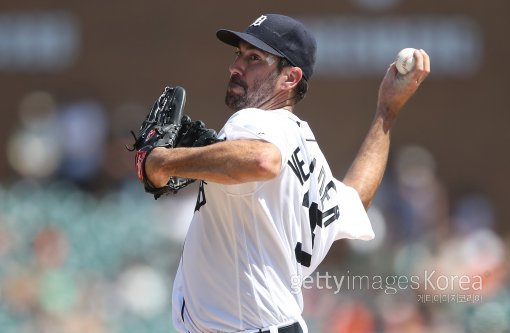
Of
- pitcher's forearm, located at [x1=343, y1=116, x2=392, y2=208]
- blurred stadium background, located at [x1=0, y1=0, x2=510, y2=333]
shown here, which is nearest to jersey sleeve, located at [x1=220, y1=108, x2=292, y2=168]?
pitcher's forearm, located at [x1=343, y1=116, x2=392, y2=208]

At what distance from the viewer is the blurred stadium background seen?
757 centimetres

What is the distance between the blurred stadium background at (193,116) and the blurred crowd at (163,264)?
0.05 feet

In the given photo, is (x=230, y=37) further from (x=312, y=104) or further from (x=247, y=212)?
(x=312, y=104)

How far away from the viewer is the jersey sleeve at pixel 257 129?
312 cm

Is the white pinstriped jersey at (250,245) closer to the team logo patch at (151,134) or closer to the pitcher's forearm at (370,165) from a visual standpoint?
the team logo patch at (151,134)

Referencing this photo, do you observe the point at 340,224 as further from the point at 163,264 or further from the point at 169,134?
the point at 163,264

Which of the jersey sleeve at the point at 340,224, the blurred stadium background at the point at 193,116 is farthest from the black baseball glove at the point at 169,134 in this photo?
the blurred stadium background at the point at 193,116

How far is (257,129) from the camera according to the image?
3133 mm

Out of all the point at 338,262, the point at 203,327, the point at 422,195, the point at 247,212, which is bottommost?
the point at 338,262

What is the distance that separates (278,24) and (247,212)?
74 cm

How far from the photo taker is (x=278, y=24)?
139 inches

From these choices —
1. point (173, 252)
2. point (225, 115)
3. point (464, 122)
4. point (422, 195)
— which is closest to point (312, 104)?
point (225, 115)

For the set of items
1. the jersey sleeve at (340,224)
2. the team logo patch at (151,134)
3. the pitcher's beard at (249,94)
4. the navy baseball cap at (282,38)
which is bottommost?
the jersey sleeve at (340,224)

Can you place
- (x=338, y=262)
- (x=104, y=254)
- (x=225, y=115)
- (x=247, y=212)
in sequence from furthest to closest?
1. (x=225, y=115)
2. (x=338, y=262)
3. (x=104, y=254)
4. (x=247, y=212)
